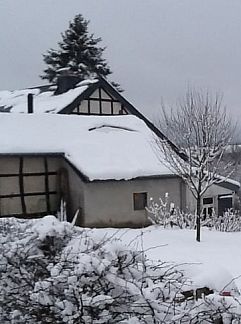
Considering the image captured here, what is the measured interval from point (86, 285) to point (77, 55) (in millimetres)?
34685

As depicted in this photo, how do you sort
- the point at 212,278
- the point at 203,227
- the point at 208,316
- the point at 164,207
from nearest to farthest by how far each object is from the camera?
1. the point at 208,316
2. the point at 212,278
3. the point at 203,227
4. the point at 164,207

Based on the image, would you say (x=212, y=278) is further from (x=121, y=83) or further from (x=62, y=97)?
(x=121, y=83)

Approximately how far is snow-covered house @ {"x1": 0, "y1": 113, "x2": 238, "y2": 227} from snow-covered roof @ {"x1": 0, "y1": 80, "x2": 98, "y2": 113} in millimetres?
4468

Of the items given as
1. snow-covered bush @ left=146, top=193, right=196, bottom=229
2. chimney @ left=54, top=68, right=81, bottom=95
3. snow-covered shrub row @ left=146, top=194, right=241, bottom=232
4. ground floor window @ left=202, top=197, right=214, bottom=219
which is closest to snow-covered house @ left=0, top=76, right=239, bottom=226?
snow-covered bush @ left=146, top=193, right=196, bottom=229

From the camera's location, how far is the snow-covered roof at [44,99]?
2197 cm

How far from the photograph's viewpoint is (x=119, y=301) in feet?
9.64

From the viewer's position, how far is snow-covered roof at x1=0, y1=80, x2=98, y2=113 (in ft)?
72.1

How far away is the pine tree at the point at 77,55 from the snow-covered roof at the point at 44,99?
990 centimetres

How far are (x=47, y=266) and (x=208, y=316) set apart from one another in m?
1.01

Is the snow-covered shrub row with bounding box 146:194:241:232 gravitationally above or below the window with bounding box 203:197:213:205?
below

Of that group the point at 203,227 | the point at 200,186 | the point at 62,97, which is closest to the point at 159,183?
the point at 203,227

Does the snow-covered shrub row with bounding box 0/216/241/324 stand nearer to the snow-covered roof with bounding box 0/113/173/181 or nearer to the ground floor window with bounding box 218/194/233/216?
the snow-covered roof with bounding box 0/113/173/181

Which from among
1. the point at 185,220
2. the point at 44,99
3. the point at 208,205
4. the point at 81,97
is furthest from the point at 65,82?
the point at 185,220

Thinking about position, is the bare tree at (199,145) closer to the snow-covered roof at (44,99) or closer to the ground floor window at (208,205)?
the ground floor window at (208,205)
